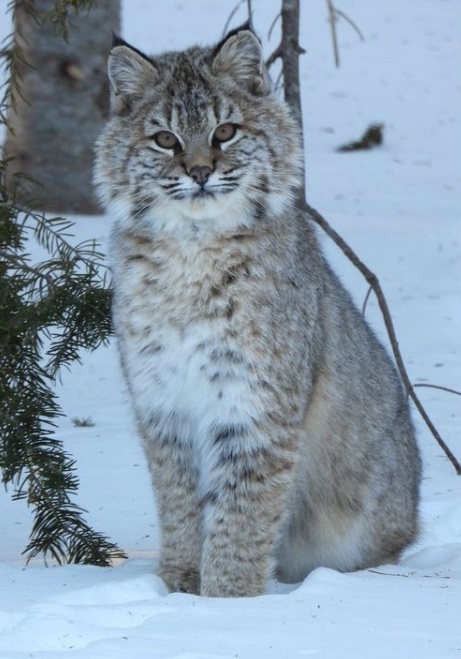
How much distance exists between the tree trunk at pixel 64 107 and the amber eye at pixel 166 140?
6603 mm

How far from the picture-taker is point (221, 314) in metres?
4.12

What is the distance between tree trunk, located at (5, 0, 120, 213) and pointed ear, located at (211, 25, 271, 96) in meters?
6.48

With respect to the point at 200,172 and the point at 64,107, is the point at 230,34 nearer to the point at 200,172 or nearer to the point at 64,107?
the point at 200,172

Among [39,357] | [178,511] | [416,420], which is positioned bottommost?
[178,511]

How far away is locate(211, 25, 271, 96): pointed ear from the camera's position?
14.0 feet

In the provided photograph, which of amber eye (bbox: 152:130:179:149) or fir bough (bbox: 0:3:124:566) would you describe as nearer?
A: amber eye (bbox: 152:130:179:149)

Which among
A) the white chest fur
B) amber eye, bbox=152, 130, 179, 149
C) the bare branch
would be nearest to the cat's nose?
amber eye, bbox=152, 130, 179, 149

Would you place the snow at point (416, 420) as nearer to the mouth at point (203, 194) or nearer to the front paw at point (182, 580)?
the front paw at point (182, 580)

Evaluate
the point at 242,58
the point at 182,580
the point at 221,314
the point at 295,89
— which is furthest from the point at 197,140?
the point at 295,89

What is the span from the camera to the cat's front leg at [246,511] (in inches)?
164

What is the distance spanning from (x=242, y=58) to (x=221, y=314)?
0.87 m

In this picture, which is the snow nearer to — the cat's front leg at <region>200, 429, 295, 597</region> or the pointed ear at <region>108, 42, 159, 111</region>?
the cat's front leg at <region>200, 429, 295, 597</region>

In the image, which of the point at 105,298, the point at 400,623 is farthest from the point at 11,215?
the point at 400,623

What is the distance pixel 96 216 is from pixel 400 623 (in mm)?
8144
